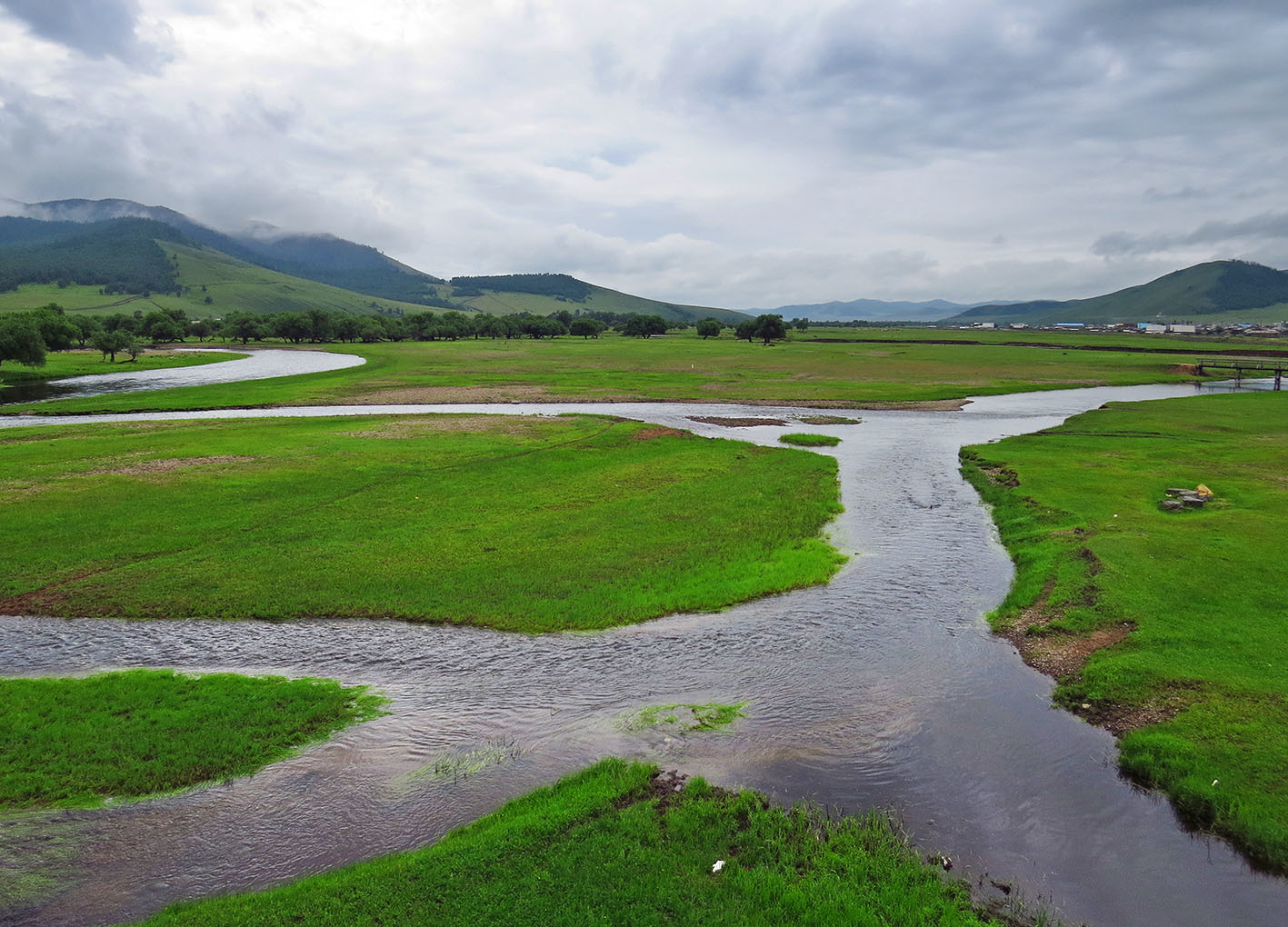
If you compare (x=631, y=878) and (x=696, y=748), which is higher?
(x=631, y=878)

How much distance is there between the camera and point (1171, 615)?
2273 cm

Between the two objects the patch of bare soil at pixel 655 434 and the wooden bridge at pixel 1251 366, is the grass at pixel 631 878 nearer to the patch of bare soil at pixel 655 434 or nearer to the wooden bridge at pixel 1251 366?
the patch of bare soil at pixel 655 434

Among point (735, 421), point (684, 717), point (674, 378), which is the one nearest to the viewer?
point (684, 717)

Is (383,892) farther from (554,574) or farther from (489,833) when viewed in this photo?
(554,574)

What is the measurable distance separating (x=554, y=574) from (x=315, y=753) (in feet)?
40.7

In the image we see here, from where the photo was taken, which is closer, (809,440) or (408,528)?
(408,528)

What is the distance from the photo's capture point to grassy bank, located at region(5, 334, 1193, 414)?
298 ft

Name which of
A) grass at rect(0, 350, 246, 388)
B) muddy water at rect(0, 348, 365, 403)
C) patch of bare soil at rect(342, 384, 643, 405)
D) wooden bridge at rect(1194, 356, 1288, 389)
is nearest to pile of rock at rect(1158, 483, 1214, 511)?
patch of bare soil at rect(342, 384, 643, 405)

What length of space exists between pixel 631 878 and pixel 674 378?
103893mm

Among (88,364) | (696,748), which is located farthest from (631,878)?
(88,364)

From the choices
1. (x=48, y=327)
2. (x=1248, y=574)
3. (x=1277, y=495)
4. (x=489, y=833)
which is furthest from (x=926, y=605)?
(x=48, y=327)

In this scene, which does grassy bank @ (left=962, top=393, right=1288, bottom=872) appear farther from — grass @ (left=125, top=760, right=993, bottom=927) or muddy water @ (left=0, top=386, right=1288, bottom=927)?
grass @ (left=125, top=760, right=993, bottom=927)

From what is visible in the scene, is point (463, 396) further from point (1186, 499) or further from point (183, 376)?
point (1186, 499)

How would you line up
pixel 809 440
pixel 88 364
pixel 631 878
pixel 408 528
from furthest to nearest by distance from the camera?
pixel 88 364
pixel 809 440
pixel 408 528
pixel 631 878
